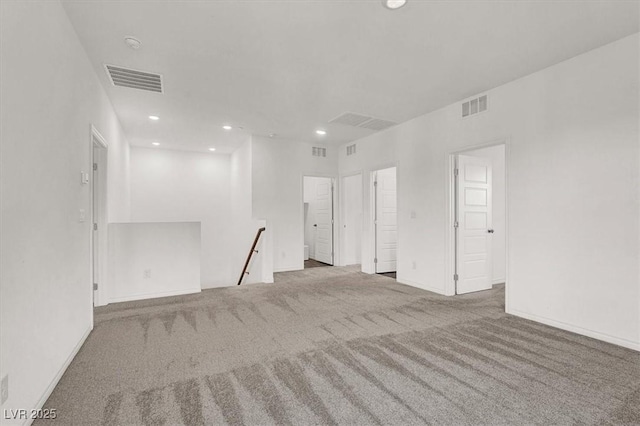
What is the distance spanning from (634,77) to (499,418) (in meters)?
3.18

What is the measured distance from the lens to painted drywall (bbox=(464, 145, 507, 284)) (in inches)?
205

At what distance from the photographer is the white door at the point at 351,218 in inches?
282

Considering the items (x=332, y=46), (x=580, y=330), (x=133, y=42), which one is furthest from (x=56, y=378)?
(x=580, y=330)

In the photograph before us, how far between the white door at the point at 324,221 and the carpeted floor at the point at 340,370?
11.8 ft

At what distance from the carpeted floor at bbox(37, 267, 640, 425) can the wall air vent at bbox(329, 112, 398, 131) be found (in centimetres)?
303

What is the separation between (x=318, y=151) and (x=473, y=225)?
12.2 feet

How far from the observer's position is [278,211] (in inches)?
256

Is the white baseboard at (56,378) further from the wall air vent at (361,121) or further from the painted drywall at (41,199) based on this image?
the wall air vent at (361,121)

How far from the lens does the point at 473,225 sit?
4781 millimetres

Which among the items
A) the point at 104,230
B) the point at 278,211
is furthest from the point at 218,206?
the point at 104,230

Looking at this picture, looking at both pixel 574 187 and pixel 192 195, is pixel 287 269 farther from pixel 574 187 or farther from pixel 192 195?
pixel 574 187

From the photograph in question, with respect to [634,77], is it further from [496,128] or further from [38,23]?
[38,23]

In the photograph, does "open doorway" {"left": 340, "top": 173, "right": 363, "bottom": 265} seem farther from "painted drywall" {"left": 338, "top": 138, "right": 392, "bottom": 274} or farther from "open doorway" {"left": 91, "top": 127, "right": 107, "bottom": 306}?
"open doorway" {"left": 91, "top": 127, "right": 107, "bottom": 306}

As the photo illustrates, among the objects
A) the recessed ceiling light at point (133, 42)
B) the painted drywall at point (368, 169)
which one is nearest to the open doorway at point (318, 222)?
the painted drywall at point (368, 169)
